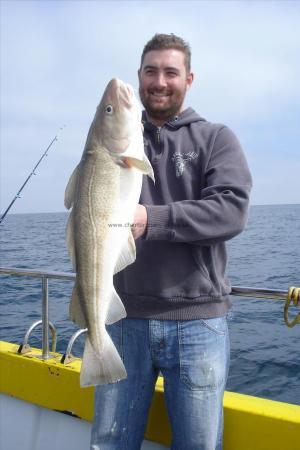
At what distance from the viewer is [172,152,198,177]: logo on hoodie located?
7.95 feet

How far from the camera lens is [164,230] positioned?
2.21 m

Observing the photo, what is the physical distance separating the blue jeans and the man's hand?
0.49 metres

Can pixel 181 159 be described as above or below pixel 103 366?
above

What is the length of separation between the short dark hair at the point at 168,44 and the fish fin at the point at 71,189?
0.88m

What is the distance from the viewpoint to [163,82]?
253cm

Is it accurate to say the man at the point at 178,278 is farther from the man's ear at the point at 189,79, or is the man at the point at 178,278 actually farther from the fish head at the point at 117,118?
the fish head at the point at 117,118

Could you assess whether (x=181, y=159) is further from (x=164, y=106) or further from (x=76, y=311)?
(x=76, y=311)

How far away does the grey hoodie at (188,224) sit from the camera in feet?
7.22

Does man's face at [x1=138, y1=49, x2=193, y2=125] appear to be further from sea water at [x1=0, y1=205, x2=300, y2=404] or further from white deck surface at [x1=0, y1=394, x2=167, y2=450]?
white deck surface at [x1=0, y1=394, x2=167, y2=450]

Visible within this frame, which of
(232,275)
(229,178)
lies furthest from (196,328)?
(232,275)

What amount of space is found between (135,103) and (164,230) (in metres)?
0.67

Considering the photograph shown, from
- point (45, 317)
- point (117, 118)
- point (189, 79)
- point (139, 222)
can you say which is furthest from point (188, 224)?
point (45, 317)

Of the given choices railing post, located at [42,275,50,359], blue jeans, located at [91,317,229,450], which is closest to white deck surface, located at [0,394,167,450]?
railing post, located at [42,275,50,359]

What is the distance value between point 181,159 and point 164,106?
368 mm
